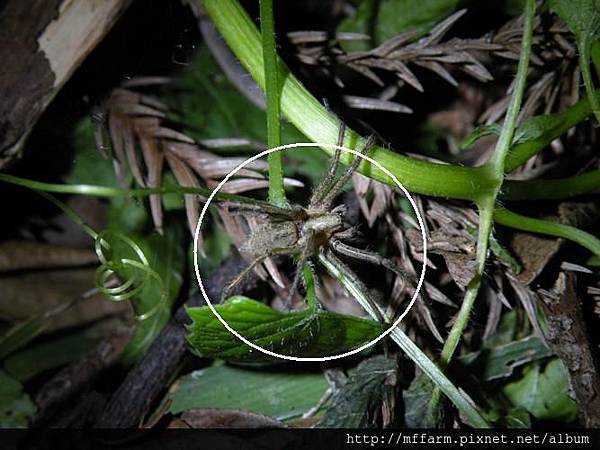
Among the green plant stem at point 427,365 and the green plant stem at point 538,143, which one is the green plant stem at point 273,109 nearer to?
the green plant stem at point 427,365

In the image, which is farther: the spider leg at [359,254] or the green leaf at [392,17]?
the green leaf at [392,17]

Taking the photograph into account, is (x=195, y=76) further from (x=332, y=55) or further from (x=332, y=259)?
(x=332, y=259)

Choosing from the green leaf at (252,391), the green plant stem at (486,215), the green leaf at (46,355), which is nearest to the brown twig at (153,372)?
the green leaf at (252,391)

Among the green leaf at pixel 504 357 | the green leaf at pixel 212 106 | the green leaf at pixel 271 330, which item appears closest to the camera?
the green leaf at pixel 271 330

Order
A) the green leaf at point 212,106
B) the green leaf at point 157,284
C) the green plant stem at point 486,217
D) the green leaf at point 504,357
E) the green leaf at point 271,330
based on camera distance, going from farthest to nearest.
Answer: the green leaf at point 212,106
the green leaf at point 157,284
the green leaf at point 504,357
the green plant stem at point 486,217
the green leaf at point 271,330

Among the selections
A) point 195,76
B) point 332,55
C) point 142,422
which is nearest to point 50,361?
point 142,422

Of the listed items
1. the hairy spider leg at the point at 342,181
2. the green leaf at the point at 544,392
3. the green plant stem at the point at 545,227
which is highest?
the hairy spider leg at the point at 342,181
